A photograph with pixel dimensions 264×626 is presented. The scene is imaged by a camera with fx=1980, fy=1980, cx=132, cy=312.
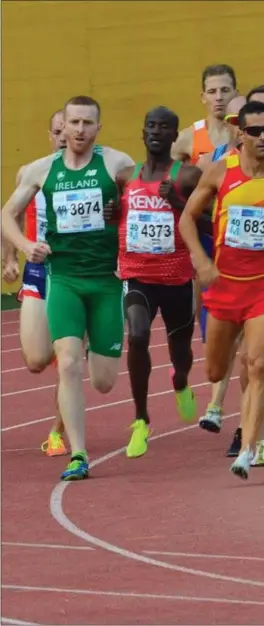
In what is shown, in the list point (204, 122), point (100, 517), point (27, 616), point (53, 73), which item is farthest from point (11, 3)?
point (27, 616)

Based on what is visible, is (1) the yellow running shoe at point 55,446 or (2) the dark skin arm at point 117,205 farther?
(1) the yellow running shoe at point 55,446

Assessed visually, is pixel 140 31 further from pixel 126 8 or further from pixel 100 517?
pixel 100 517

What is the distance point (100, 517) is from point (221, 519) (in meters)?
0.61

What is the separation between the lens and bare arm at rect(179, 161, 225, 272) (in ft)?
33.2

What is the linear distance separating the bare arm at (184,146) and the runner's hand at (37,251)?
2.50 metres

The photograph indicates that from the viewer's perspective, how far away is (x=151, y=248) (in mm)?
11008

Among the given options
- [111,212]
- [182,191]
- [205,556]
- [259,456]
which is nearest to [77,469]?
[259,456]

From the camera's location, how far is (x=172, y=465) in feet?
36.9

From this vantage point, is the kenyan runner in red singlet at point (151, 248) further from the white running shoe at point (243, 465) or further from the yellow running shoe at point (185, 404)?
the white running shoe at point (243, 465)

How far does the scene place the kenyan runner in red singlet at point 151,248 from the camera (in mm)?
10906

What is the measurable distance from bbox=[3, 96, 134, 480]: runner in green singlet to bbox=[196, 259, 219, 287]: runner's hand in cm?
101

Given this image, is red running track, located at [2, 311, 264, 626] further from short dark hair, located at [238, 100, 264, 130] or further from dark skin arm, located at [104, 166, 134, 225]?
short dark hair, located at [238, 100, 264, 130]

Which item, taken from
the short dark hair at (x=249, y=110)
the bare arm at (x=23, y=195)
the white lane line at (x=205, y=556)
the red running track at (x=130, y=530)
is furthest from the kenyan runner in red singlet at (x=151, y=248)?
the white lane line at (x=205, y=556)

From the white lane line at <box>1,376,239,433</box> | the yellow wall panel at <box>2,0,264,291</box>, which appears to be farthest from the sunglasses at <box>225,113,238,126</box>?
the yellow wall panel at <box>2,0,264,291</box>
